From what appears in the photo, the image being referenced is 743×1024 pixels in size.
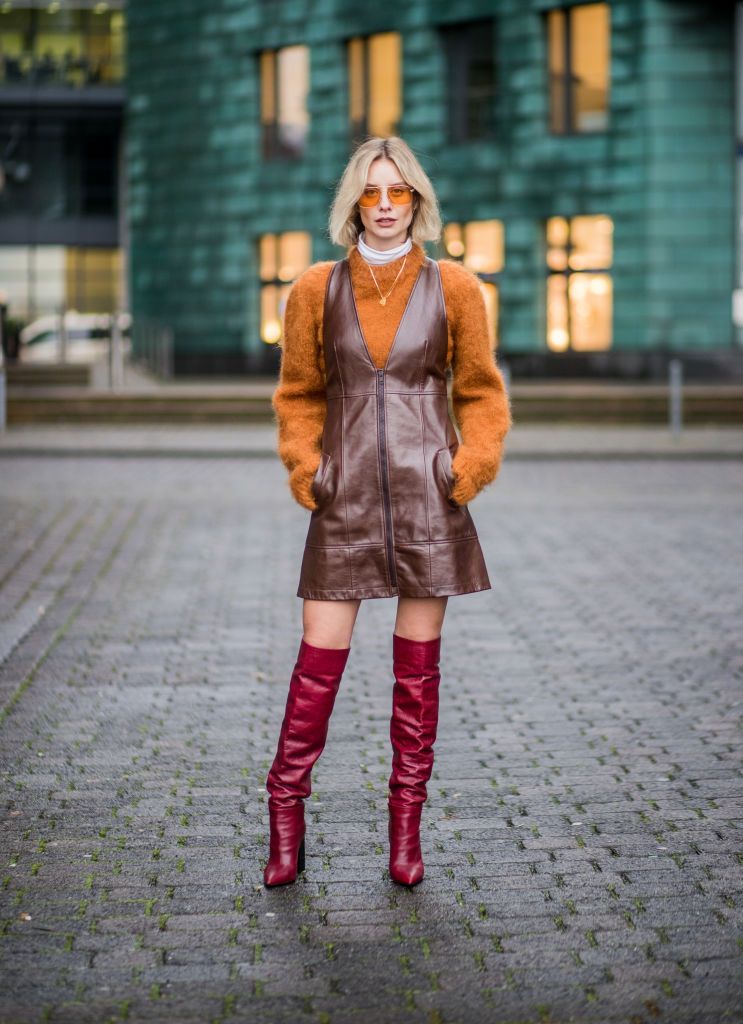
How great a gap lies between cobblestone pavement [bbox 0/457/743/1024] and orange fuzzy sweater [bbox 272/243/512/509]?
1.08 metres

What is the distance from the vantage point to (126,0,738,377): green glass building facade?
2808 centimetres

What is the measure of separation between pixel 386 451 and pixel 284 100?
30493 millimetres

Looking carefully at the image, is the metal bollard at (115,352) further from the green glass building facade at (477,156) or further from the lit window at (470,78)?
the lit window at (470,78)

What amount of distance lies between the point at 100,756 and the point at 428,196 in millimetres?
2475

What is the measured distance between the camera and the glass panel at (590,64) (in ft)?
93.8

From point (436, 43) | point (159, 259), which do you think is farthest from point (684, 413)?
point (159, 259)

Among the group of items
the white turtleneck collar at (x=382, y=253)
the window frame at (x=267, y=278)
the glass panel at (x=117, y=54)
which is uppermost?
the glass panel at (x=117, y=54)

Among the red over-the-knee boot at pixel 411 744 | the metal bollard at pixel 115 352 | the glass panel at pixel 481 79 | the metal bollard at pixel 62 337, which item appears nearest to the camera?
the red over-the-knee boot at pixel 411 744

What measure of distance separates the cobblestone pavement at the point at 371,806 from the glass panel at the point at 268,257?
24.1 metres

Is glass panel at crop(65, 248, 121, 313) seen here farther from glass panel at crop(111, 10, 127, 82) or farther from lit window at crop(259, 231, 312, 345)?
lit window at crop(259, 231, 312, 345)

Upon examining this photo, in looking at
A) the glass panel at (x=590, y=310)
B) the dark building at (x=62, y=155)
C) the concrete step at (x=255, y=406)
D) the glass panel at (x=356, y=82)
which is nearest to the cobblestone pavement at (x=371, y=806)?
the concrete step at (x=255, y=406)

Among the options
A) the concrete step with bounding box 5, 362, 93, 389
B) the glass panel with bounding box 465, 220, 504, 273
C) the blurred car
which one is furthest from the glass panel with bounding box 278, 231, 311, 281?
the concrete step with bounding box 5, 362, 93, 389

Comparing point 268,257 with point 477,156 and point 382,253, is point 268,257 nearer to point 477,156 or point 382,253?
point 477,156

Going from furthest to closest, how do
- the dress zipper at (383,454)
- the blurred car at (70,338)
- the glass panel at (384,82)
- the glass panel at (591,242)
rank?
the glass panel at (384,82) → the glass panel at (591,242) → the blurred car at (70,338) → the dress zipper at (383,454)
